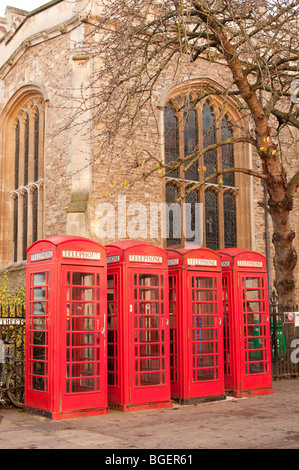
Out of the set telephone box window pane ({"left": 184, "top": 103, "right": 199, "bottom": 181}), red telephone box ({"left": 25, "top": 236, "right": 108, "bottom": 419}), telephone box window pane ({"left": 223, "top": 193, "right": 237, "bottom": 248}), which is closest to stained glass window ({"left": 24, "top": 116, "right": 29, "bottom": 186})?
telephone box window pane ({"left": 184, "top": 103, "right": 199, "bottom": 181})

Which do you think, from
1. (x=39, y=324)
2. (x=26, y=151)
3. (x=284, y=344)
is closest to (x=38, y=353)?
(x=39, y=324)

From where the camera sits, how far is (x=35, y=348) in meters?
7.86

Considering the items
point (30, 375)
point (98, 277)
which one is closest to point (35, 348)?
point (30, 375)

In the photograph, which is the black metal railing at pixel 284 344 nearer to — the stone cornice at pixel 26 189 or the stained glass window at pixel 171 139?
the stained glass window at pixel 171 139

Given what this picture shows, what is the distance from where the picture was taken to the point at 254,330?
9.76 m

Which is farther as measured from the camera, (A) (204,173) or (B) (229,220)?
(B) (229,220)

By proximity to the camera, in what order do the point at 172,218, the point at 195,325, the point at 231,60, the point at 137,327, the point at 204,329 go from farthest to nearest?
the point at 172,218
the point at 231,60
the point at 204,329
the point at 195,325
the point at 137,327

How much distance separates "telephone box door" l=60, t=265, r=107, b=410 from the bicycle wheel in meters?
1.39

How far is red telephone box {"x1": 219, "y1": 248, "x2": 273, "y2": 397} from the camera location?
9.48m

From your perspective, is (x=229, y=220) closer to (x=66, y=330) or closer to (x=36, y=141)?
(x=36, y=141)

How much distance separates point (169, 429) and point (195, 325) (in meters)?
2.39

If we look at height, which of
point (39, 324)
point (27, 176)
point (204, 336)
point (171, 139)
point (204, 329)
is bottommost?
point (204, 336)

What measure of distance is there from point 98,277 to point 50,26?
11.4 metres

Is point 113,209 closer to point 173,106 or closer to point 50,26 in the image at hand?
point 173,106
